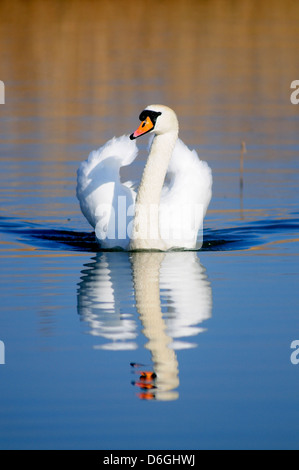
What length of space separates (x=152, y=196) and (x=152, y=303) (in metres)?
1.95

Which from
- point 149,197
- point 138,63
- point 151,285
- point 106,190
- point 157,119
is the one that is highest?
point 138,63

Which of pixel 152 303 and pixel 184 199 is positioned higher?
pixel 184 199

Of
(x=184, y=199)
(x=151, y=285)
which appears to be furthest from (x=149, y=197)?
(x=151, y=285)

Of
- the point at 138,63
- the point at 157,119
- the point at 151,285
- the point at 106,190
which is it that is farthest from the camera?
the point at 138,63

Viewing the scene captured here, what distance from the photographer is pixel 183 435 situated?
5.65 metres

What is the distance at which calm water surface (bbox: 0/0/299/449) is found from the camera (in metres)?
Result: 5.91

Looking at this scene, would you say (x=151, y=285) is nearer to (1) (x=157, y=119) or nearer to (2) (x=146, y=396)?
(1) (x=157, y=119)

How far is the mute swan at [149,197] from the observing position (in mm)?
9875

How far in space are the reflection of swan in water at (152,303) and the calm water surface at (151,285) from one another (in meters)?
0.02

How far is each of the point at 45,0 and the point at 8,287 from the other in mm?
25125

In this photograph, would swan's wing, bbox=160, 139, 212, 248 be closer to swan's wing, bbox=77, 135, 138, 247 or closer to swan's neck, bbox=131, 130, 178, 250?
swan's neck, bbox=131, 130, 178, 250

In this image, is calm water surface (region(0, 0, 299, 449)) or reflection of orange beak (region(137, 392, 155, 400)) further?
reflection of orange beak (region(137, 392, 155, 400))

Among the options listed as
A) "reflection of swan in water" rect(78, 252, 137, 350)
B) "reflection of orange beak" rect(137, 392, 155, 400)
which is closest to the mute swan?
"reflection of swan in water" rect(78, 252, 137, 350)

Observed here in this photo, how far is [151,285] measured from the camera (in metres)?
8.80
